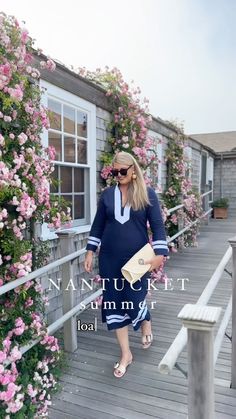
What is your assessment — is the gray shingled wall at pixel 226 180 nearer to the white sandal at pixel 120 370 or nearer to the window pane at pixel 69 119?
the window pane at pixel 69 119

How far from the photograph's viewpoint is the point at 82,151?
3.98m

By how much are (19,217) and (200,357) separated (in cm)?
137

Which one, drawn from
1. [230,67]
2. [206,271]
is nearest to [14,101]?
[206,271]

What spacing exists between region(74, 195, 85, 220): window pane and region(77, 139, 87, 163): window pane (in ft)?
1.39

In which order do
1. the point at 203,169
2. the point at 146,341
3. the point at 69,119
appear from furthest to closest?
the point at 203,169 → the point at 69,119 → the point at 146,341

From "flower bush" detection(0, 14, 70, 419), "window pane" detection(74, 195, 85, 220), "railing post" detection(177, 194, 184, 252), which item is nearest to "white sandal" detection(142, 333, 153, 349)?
"flower bush" detection(0, 14, 70, 419)

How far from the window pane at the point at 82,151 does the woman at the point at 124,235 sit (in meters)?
1.58

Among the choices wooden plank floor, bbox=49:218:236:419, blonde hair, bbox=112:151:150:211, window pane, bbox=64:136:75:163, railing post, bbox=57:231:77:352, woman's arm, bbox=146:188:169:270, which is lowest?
wooden plank floor, bbox=49:218:236:419

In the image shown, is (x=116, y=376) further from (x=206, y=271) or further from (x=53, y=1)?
(x=53, y=1)

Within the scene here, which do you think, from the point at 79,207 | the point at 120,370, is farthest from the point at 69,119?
the point at 120,370

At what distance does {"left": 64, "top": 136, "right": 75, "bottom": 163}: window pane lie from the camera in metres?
3.68

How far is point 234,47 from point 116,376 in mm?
8110

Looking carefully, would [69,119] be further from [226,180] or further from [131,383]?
[226,180]

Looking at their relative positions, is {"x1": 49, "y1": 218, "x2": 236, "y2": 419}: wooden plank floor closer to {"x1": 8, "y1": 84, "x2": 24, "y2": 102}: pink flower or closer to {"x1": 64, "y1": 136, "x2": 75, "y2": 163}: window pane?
{"x1": 64, "y1": 136, "x2": 75, "y2": 163}: window pane
